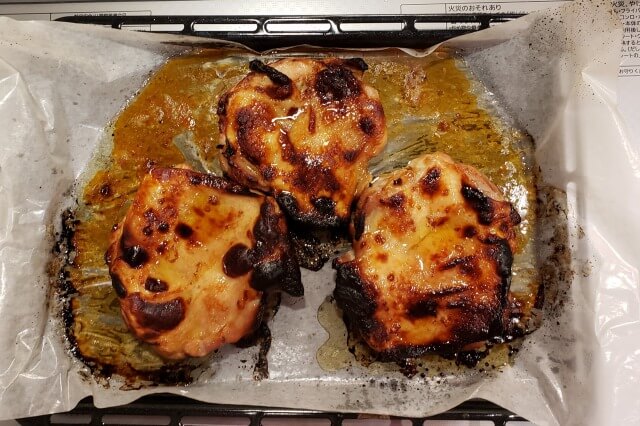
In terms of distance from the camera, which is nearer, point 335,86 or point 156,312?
point 156,312

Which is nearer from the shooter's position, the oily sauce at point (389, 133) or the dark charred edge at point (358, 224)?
the dark charred edge at point (358, 224)

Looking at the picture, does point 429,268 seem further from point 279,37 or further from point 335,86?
point 279,37

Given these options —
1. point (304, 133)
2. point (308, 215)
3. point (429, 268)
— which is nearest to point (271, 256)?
point (308, 215)

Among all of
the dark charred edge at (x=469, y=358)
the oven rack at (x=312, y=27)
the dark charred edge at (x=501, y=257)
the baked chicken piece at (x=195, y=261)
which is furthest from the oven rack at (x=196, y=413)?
the oven rack at (x=312, y=27)

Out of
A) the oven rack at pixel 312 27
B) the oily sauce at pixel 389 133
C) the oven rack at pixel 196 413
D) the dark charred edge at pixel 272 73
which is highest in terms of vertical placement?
the oven rack at pixel 312 27

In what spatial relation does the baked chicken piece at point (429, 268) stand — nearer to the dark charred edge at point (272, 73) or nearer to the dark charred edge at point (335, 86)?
the dark charred edge at point (335, 86)
